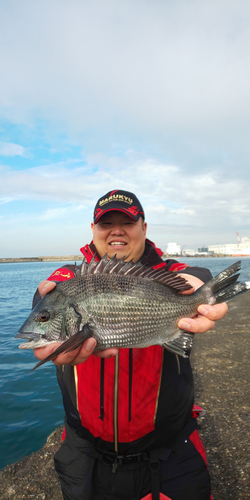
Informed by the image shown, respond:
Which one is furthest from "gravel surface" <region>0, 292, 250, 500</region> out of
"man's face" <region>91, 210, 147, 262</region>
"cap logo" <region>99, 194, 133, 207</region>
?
"cap logo" <region>99, 194, 133, 207</region>

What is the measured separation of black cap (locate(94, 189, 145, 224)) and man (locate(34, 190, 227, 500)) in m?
1.38

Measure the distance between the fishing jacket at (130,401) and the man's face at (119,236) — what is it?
1373 millimetres

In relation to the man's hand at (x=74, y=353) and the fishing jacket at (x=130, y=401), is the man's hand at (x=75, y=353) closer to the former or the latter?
the man's hand at (x=74, y=353)

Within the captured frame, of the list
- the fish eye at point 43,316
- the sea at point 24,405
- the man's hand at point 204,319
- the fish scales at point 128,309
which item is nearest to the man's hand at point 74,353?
the fish scales at point 128,309

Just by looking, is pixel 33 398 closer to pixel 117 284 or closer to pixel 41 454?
pixel 41 454

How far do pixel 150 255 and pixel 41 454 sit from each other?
3980 millimetres

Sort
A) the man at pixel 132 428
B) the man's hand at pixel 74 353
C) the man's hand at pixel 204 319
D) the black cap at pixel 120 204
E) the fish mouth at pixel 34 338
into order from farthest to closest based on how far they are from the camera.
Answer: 1. the black cap at pixel 120 204
2. the man's hand at pixel 204 319
3. the man at pixel 132 428
4. the fish mouth at pixel 34 338
5. the man's hand at pixel 74 353

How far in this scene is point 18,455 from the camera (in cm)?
632

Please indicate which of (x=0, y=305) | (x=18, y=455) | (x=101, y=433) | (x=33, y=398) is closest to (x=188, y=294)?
(x=101, y=433)

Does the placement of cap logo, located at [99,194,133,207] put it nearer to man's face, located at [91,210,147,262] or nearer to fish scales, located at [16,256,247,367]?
man's face, located at [91,210,147,262]

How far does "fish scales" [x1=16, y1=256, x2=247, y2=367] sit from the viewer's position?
2850mm

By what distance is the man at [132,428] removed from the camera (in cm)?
294

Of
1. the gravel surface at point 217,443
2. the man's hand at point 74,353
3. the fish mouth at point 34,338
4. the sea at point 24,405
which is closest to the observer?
the man's hand at point 74,353

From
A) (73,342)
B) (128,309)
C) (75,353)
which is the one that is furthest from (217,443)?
(73,342)
